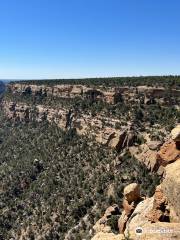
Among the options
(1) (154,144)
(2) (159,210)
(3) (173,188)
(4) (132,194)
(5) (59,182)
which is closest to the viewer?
(3) (173,188)

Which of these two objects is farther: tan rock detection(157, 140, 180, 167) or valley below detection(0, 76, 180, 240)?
valley below detection(0, 76, 180, 240)

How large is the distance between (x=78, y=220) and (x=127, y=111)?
2756 centimetres

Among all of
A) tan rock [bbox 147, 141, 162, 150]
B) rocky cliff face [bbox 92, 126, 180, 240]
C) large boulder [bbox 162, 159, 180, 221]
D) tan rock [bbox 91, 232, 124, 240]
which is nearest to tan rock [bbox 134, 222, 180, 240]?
rocky cliff face [bbox 92, 126, 180, 240]

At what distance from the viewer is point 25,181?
84.5 meters

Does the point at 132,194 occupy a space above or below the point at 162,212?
below

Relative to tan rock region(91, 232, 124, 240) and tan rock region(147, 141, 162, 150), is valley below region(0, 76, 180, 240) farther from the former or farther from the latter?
tan rock region(91, 232, 124, 240)

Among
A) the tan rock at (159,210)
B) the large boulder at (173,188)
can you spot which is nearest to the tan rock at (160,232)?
the large boulder at (173,188)

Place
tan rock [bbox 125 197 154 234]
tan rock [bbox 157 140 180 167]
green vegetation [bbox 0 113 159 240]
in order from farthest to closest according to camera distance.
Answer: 1. green vegetation [bbox 0 113 159 240]
2. tan rock [bbox 157 140 180 167]
3. tan rock [bbox 125 197 154 234]

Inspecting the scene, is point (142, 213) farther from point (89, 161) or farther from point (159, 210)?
point (89, 161)

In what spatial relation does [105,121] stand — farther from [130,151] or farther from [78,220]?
[78,220]

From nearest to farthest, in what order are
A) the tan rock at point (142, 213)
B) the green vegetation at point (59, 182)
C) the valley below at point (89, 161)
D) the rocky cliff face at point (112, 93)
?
1. the tan rock at point (142, 213)
2. the valley below at point (89, 161)
3. the green vegetation at point (59, 182)
4. the rocky cliff face at point (112, 93)

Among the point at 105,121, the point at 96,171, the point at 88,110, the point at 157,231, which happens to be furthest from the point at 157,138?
the point at 157,231

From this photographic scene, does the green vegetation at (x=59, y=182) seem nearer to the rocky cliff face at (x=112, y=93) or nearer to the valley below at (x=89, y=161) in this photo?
the valley below at (x=89, y=161)

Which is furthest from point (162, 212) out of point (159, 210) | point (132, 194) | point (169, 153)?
point (132, 194)
